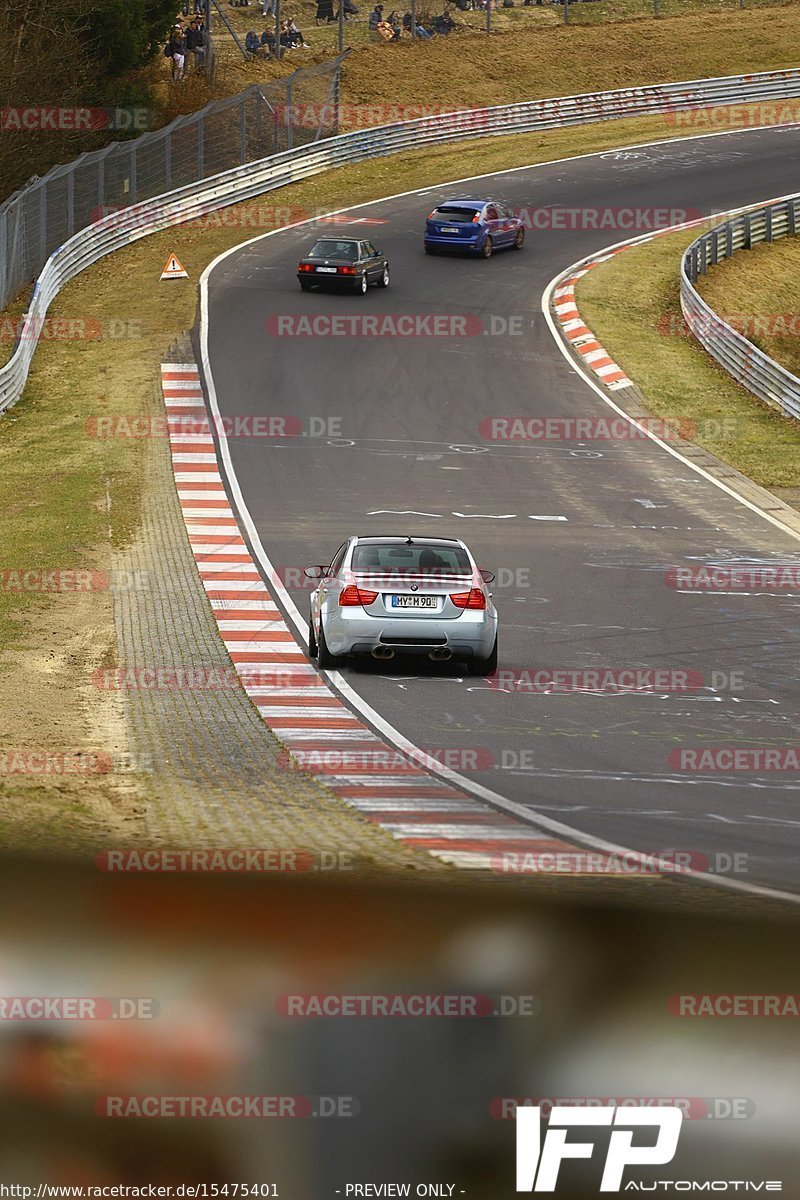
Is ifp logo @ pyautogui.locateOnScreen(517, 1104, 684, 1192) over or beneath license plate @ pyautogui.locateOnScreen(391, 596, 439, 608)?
over

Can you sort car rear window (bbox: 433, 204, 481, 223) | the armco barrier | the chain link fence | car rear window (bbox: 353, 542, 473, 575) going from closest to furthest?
car rear window (bbox: 353, 542, 473, 575), the chain link fence, the armco barrier, car rear window (bbox: 433, 204, 481, 223)

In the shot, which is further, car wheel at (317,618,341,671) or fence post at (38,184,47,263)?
fence post at (38,184,47,263)

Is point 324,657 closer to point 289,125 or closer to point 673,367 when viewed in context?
point 673,367

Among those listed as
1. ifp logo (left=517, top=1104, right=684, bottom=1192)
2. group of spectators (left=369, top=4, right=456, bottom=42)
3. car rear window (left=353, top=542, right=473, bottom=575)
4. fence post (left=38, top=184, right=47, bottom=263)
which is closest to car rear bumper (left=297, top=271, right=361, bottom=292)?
fence post (left=38, top=184, right=47, bottom=263)

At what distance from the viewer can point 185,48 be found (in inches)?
2484

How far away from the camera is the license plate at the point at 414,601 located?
15.9m

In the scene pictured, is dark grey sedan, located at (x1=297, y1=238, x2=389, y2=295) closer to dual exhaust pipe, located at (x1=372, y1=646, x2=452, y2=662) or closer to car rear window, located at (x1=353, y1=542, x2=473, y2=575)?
car rear window, located at (x1=353, y1=542, x2=473, y2=575)

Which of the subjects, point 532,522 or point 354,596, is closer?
point 354,596

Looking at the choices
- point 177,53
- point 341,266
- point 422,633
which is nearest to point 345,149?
point 177,53

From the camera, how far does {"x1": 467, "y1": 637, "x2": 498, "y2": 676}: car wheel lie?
16.1 metres

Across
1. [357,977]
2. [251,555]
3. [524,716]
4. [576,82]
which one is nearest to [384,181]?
[576,82]

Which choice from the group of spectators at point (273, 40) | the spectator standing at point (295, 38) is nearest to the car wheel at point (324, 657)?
the group of spectators at point (273, 40)

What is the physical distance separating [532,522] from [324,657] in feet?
30.3

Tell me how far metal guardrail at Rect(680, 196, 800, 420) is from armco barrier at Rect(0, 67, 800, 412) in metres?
14.4
